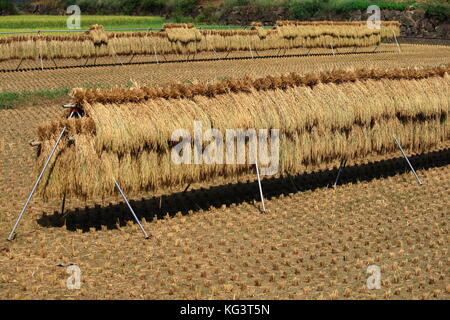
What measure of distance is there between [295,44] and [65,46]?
49.1ft

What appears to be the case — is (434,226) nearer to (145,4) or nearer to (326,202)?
(326,202)

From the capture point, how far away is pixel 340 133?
15.7 meters

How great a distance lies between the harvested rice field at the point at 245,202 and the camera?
1045 centimetres

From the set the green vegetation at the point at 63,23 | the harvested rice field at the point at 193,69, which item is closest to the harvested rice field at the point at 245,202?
the harvested rice field at the point at 193,69

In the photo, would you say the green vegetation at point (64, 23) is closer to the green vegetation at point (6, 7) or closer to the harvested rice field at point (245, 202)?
the green vegetation at point (6, 7)

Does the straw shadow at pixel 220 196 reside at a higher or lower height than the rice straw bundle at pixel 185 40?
lower

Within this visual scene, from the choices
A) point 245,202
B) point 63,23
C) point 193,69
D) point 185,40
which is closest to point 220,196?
point 245,202

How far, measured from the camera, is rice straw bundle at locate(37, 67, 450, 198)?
1228 cm

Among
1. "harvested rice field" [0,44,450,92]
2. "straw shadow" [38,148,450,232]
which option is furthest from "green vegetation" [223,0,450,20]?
"straw shadow" [38,148,450,232]

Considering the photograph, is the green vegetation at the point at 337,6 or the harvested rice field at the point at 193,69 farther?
the green vegetation at the point at 337,6

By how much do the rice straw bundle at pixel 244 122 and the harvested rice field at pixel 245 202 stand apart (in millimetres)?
31

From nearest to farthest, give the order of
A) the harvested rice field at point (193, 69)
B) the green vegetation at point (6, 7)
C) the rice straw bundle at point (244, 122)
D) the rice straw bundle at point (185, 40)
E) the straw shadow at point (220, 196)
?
the rice straw bundle at point (244, 122) → the straw shadow at point (220, 196) → the harvested rice field at point (193, 69) → the rice straw bundle at point (185, 40) → the green vegetation at point (6, 7)

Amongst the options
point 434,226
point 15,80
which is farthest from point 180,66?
point 434,226

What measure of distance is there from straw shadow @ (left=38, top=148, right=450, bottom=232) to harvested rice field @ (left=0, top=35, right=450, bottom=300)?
0.15 ft
